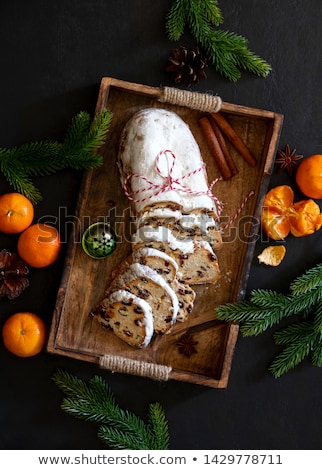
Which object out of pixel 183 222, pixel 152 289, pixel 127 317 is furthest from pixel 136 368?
pixel 183 222

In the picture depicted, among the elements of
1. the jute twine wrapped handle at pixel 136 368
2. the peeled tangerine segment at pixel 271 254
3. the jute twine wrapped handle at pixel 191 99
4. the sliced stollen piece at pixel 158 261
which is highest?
the jute twine wrapped handle at pixel 191 99

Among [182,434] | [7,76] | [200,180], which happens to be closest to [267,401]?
[182,434]

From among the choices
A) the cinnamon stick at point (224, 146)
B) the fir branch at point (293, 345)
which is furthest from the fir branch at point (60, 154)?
the fir branch at point (293, 345)

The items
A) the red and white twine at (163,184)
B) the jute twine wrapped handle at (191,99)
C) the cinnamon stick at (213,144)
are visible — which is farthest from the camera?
the cinnamon stick at (213,144)

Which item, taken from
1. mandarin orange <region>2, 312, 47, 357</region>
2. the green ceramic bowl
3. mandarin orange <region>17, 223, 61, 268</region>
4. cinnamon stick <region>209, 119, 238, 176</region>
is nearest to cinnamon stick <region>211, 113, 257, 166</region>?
cinnamon stick <region>209, 119, 238, 176</region>

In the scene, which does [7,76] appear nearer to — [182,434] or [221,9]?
[221,9]

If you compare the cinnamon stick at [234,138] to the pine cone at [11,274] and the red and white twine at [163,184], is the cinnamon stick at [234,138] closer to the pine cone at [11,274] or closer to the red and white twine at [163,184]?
the red and white twine at [163,184]

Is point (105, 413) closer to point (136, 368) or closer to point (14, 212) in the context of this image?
Answer: point (136, 368)
